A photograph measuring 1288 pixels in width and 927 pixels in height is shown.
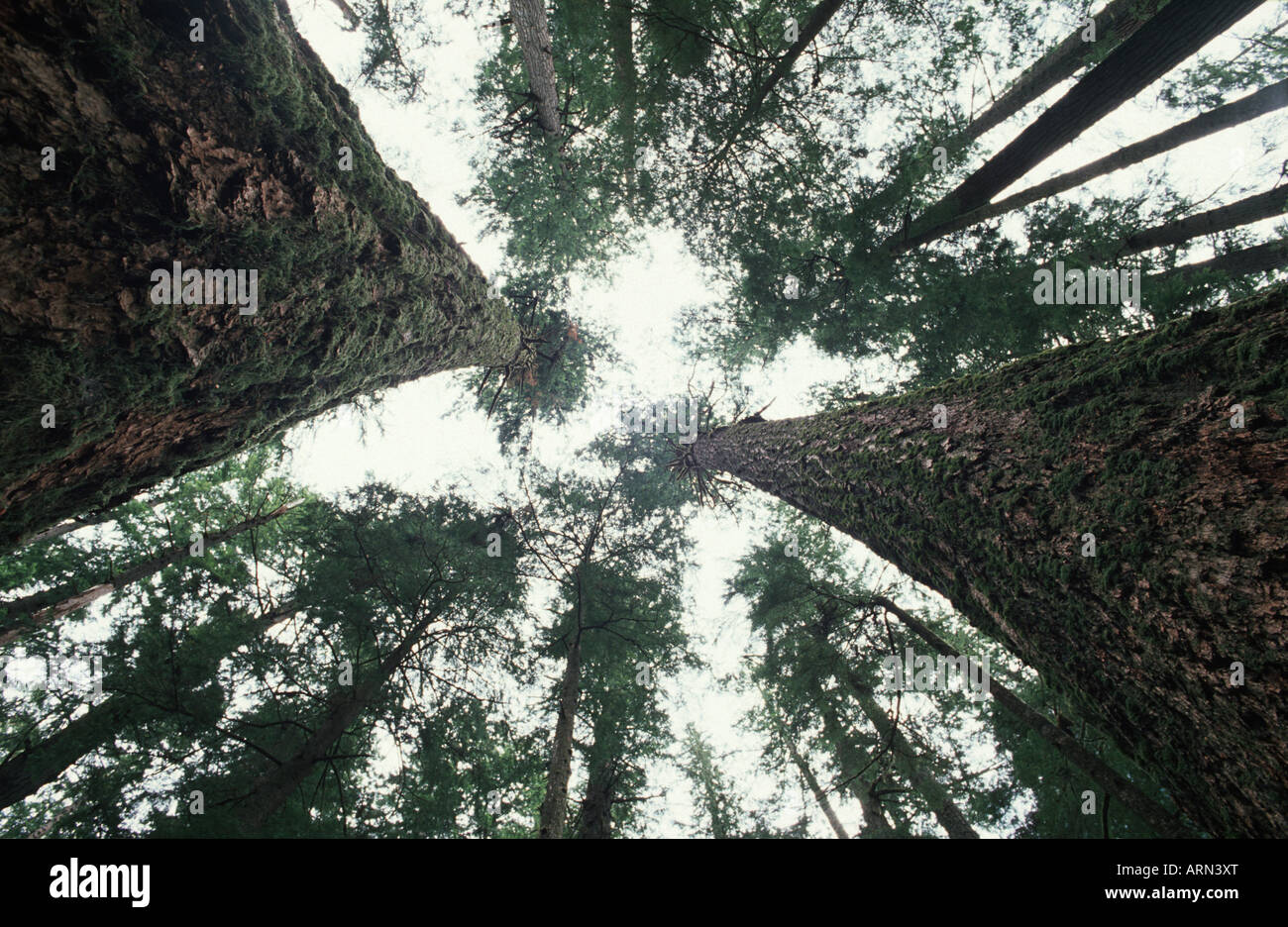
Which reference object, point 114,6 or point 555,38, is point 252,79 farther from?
point 555,38

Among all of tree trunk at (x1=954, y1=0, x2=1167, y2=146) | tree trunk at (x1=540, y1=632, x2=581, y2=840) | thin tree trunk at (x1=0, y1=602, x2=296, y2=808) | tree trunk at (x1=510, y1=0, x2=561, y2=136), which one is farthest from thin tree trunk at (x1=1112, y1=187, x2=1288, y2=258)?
thin tree trunk at (x1=0, y1=602, x2=296, y2=808)

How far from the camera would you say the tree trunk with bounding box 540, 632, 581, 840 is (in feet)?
15.9

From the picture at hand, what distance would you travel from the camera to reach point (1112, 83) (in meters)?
4.26

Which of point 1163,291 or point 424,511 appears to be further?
point 424,511

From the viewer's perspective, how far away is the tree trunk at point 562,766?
484cm

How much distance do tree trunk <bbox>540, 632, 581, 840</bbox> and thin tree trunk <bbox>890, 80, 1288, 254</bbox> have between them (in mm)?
7366

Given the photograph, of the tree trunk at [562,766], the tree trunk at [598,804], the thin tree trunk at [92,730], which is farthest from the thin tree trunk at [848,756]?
the thin tree trunk at [92,730]

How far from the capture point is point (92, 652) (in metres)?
5.65

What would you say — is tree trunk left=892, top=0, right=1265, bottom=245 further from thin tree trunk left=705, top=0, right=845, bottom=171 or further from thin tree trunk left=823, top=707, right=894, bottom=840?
thin tree trunk left=823, top=707, right=894, bottom=840

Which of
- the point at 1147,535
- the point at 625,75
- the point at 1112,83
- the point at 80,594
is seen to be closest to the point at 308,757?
the point at 1147,535

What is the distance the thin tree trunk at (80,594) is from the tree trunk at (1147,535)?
823 cm
